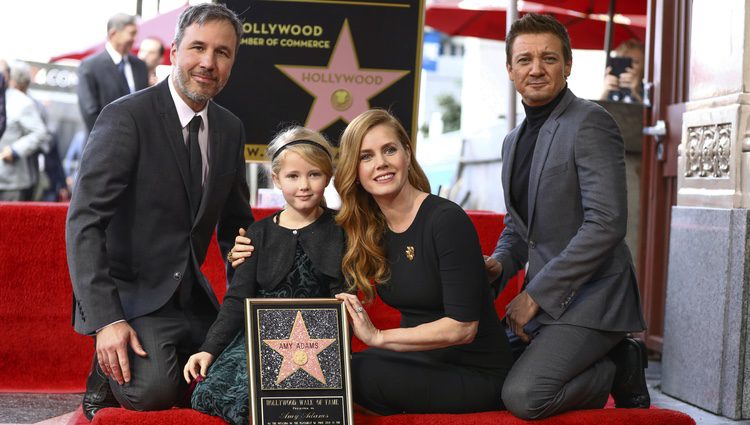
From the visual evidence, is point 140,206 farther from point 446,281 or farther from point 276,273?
point 446,281

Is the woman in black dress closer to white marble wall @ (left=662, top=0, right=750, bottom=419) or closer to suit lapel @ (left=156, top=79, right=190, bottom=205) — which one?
suit lapel @ (left=156, top=79, right=190, bottom=205)

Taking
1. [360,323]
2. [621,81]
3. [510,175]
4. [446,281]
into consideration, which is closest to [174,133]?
[360,323]

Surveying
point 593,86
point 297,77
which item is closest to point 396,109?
point 297,77

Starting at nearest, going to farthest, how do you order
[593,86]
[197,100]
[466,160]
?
[197,100] < [466,160] < [593,86]

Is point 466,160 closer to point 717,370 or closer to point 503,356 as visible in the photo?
point 717,370

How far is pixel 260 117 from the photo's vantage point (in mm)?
5051

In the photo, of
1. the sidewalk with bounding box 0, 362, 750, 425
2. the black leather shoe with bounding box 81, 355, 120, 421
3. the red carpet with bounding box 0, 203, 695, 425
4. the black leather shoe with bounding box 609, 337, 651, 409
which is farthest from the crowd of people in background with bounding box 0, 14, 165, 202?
the black leather shoe with bounding box 609, 337, 651, 409

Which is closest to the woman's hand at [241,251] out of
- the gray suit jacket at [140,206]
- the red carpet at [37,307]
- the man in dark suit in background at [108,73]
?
the gray suit jacket at [140,206]

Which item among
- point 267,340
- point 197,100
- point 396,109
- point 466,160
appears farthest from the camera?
point 466,160

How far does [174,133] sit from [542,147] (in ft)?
4.74

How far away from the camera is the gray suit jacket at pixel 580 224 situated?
12.0 ft

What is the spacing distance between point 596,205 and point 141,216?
1742 mm

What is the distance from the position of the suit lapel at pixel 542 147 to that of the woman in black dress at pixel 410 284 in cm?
44

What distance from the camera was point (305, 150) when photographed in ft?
12.0
